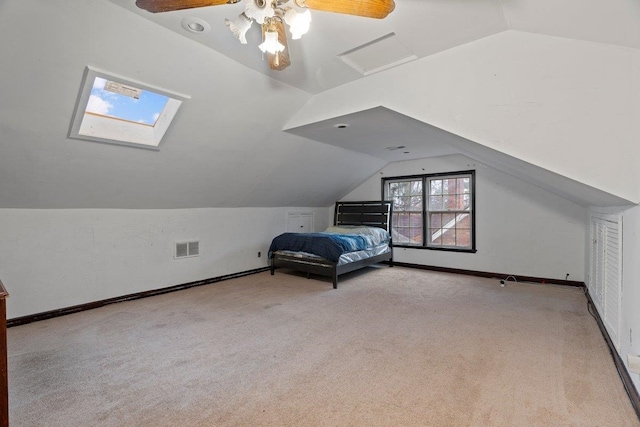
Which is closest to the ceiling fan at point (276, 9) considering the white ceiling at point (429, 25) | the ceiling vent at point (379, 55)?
the white ceiling at point (429, 25)

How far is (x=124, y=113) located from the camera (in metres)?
2.91

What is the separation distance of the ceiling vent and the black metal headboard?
351 centimetres

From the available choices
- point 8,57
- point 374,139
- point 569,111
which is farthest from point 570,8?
point 8,57

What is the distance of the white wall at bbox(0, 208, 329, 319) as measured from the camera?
2.99 meters

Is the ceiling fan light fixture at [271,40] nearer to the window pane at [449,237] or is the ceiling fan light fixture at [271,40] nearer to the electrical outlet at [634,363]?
the electrical outlet at [634,363]

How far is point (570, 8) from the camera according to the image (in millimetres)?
1606

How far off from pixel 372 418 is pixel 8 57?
3073mm

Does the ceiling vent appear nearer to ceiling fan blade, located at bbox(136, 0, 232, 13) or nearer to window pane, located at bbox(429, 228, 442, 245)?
ceiling fan blade, located at bbox(136, 0, 232, 13)

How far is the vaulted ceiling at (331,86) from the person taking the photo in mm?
1766

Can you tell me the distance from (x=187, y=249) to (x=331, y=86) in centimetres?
296

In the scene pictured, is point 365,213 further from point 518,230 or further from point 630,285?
point 630,285

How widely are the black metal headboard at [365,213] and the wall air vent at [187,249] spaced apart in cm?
310

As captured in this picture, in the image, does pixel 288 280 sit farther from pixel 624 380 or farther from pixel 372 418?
pixel 624 380

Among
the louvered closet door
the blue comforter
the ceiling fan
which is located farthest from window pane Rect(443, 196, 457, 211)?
the ceiling fan
